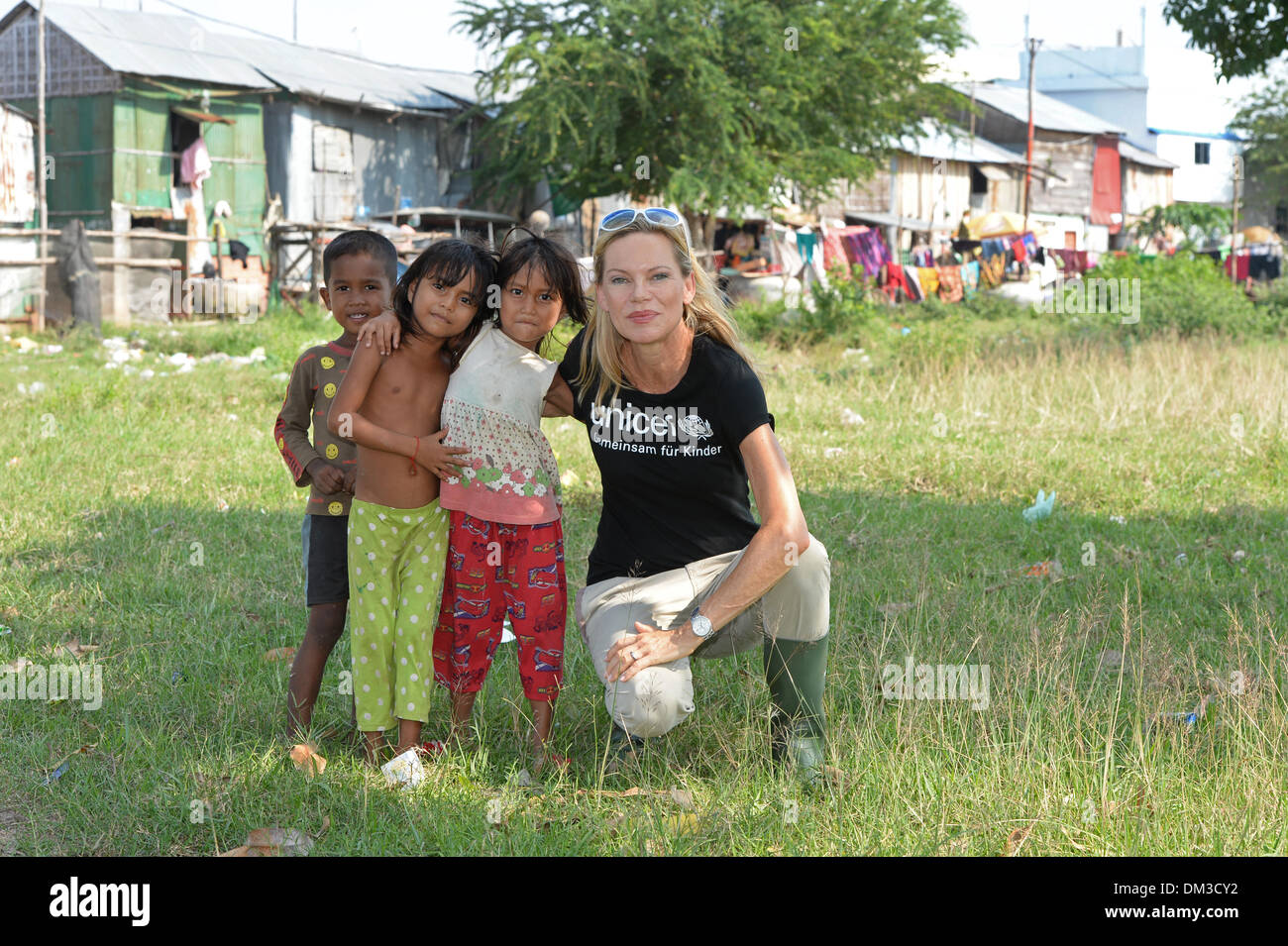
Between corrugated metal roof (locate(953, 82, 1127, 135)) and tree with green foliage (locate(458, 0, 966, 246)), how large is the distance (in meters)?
16.7

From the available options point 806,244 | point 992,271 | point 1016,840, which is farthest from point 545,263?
point 992,271

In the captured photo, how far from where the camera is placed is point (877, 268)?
2984 cm

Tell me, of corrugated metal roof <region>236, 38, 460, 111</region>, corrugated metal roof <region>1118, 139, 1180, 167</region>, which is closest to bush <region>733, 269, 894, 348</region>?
corrugated metal roof <region>236, 38, 460, 111</region>

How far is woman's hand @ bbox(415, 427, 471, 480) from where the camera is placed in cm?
330

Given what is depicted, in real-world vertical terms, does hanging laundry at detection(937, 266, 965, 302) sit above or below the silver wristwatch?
above

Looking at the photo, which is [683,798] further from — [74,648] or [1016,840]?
[74,648]

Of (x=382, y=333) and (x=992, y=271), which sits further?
(x=992, y=271)

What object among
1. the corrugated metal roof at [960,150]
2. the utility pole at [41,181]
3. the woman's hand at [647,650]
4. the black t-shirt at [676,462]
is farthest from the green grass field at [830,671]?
the corrugated metal roof at [960,150]

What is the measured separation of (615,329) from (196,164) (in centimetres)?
1880

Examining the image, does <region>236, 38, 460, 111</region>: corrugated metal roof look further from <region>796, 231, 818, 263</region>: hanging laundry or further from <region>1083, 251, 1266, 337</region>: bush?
<region>1083, 251, 1266, 337</region>: bush

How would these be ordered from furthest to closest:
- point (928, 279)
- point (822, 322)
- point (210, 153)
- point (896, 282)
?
point (928, 279) → point (896, 282) → point (210, 153) → point (822, 322)

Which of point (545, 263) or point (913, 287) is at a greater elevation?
point (913, 287)

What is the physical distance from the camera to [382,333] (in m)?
3.29

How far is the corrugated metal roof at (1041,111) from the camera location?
40.8 metres
